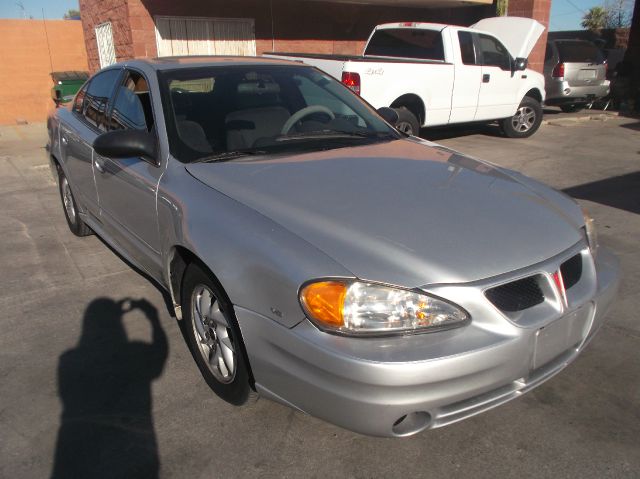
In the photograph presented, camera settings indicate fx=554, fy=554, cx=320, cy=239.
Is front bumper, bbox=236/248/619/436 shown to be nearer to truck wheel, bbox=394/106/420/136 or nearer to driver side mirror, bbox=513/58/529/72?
truck wheel, bbox=394/106/420/136

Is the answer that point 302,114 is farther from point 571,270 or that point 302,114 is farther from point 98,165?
point 571,270

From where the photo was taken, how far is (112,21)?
1144 centimetres

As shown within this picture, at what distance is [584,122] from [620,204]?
7714mm

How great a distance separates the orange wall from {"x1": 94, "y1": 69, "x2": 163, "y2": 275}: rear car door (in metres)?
12.7

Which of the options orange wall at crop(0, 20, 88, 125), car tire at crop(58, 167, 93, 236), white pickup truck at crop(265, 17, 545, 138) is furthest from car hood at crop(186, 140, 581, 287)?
orange wall at crop(0, 20, 88, 125)

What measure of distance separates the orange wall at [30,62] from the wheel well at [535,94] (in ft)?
39.5

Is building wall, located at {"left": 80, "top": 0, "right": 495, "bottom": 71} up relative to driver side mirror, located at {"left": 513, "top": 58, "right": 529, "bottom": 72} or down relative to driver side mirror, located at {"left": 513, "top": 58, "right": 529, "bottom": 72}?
up

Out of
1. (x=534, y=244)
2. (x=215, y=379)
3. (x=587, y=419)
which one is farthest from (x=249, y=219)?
(x=587, y=419)

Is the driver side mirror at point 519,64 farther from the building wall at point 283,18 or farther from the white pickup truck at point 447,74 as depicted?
the building wall at point 283,18

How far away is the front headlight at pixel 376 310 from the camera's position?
206cm

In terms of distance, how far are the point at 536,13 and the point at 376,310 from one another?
14.1m

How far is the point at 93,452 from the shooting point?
8.10 ft

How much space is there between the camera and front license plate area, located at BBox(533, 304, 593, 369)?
2.19 metres

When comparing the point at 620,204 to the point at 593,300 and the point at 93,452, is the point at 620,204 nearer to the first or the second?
the point at 593,300
